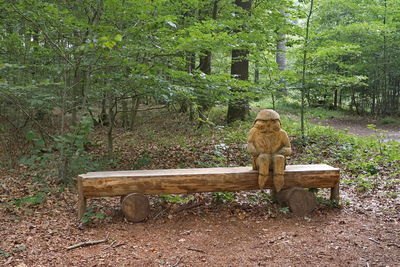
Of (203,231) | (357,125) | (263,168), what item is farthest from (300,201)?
(357,125)

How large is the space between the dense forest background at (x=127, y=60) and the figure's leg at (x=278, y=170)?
4.95 ft

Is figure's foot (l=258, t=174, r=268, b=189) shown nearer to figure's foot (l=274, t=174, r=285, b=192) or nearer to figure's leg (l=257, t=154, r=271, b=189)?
figure's leg (l=257, t=154, r=271, b=189)

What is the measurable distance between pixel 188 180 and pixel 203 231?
730 millimetres

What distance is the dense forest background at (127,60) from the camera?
5.17 metres

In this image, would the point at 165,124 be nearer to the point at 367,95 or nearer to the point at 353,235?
the point at 353,235

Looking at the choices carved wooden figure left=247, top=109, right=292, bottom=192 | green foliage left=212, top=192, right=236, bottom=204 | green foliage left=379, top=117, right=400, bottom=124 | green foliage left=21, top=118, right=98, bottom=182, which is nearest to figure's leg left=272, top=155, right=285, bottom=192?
carved wooden figure left=247, top=109, right=292, bottom=192

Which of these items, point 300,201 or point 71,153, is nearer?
point 300,201

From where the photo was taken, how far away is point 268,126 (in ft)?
15.0

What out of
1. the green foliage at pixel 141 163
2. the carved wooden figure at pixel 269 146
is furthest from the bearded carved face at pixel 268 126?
the green foliage at pixel 141 163

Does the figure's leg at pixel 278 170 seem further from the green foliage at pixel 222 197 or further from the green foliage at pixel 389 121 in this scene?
the green foliage at pixel 389 121

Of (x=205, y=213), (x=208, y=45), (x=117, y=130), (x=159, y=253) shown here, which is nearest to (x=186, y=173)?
(x=205, y=213)

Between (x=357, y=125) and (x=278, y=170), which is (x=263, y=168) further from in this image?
(x=357, y=125)

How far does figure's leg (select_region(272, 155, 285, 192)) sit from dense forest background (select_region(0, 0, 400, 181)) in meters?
1.51

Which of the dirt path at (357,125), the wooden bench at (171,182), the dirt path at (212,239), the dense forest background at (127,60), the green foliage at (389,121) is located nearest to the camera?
the dirt path at (212,239)
